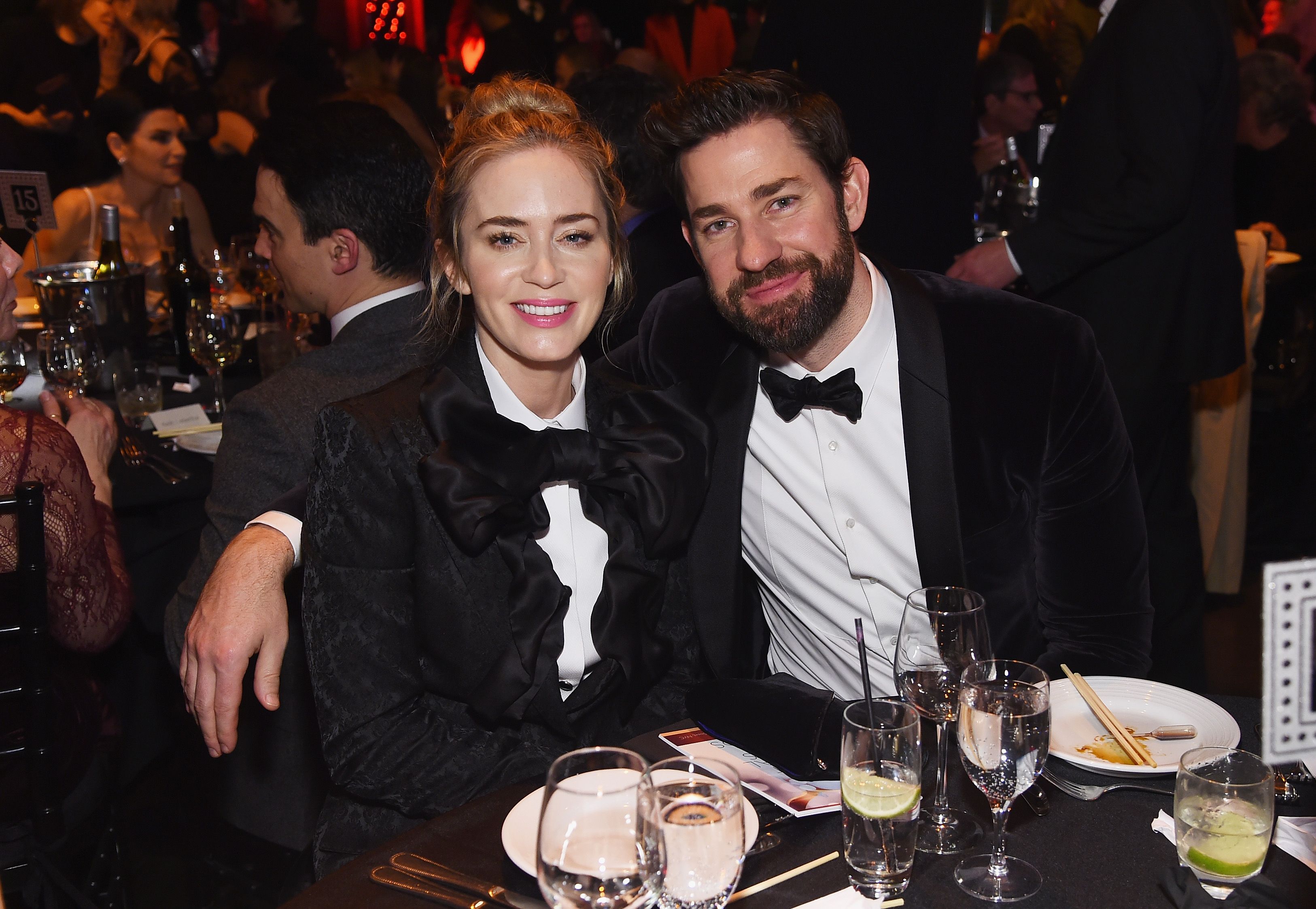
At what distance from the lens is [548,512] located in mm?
1859

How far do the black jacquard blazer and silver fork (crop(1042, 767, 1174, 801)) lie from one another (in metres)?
0.74

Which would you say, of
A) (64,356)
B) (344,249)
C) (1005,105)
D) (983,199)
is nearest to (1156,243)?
(983,199)

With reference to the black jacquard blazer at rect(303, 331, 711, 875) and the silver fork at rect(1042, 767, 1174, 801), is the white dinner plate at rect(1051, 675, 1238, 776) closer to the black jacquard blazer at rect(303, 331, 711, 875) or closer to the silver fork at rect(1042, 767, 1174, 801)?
the silver fork at rect(1042, 767, 1174, 801)

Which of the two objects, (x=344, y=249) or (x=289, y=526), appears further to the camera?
(x=344, y=249)

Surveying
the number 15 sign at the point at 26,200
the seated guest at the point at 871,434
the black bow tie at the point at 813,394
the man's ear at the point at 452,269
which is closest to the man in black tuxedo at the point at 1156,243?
the seated guest at the point at 871,434

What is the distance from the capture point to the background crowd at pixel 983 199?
115 inches

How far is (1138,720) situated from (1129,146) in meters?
2.07

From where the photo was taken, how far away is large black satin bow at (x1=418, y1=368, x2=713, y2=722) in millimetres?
1725

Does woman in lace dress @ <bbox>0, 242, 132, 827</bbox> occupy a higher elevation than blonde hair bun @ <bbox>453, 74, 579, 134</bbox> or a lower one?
lower

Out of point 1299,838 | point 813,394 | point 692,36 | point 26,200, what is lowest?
point 1299,838

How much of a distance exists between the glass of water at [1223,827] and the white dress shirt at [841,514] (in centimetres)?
85

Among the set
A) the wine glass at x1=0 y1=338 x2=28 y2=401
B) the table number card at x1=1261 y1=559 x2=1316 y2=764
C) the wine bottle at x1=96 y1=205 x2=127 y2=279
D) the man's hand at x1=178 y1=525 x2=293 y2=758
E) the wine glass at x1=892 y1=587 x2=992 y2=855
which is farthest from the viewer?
the wine bottle at x1=96 y1=205 x2=127 y2=279

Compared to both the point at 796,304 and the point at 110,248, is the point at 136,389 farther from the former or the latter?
the point at 796,304

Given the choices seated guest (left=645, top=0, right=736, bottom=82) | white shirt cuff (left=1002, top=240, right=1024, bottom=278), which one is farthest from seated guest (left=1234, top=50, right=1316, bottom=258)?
seated guest (left=645, top=0, right=736, bottom=82)
